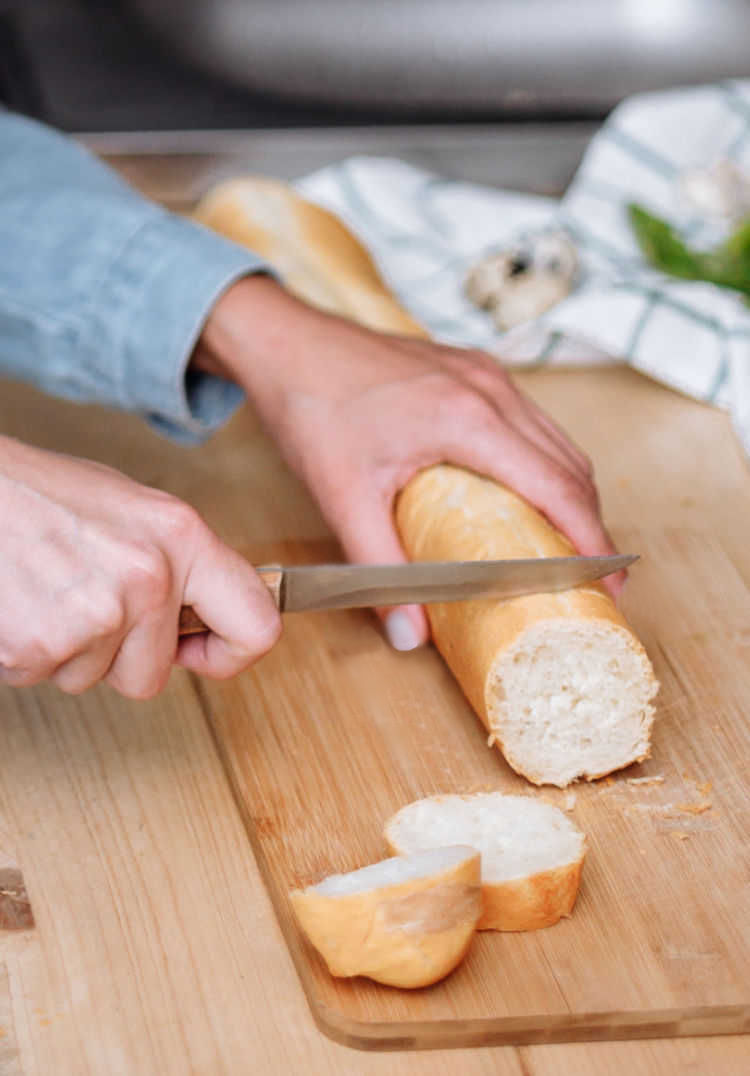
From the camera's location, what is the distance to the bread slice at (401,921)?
1.22 meters

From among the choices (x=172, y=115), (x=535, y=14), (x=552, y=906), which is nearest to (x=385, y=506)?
(x=552, y=906)

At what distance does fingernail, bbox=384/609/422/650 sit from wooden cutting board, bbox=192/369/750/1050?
0.07 ft

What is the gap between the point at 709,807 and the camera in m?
1.50

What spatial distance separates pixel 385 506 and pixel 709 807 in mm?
511

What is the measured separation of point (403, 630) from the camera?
1687mm

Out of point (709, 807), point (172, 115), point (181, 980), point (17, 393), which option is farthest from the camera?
point (172, 115)

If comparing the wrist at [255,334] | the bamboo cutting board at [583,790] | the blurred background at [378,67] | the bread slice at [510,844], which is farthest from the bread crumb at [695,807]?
the blurred background at [378,67]

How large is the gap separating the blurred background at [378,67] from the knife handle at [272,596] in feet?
4.28

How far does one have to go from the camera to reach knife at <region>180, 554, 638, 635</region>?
4.70ft

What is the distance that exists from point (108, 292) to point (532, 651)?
2.63 feet

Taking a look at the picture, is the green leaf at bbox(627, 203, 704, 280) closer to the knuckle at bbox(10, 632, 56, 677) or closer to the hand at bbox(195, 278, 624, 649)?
the hand at bbox(195, 278, 624, 649)

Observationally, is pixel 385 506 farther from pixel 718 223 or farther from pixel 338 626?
pixel 718 223

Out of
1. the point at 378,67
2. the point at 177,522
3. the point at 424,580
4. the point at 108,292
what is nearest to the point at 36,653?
the point at 177,522

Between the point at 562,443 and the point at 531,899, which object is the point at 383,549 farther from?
the point at 531,899
